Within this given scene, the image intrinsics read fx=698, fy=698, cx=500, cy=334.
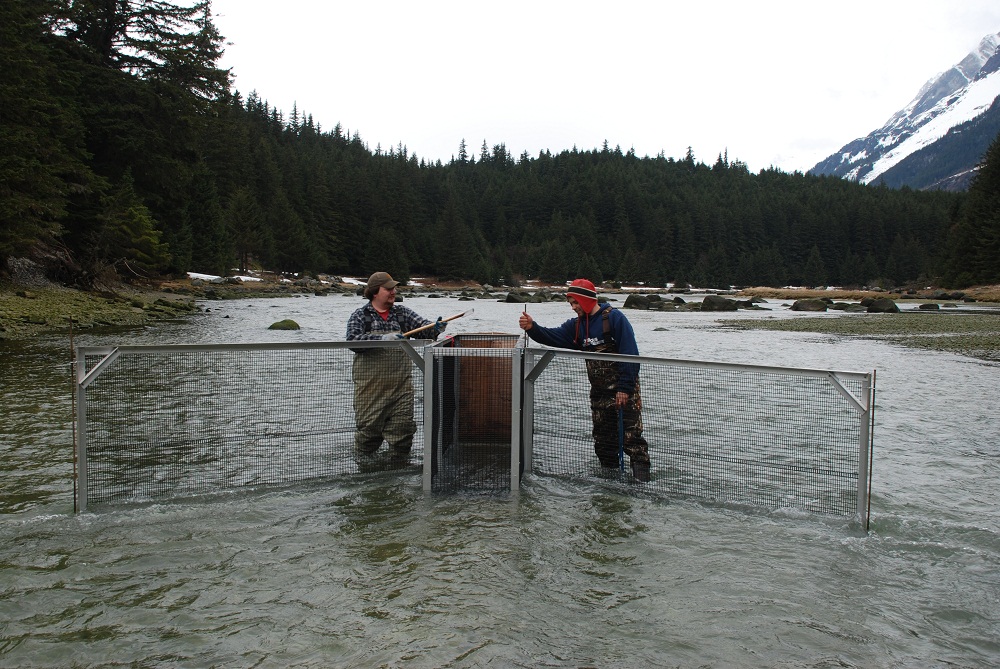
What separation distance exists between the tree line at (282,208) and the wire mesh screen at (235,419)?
25410 mm

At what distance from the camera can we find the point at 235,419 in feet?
22.2

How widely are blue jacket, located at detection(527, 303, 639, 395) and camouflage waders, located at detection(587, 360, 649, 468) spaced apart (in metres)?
0.24

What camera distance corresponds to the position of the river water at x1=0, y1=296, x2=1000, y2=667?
4.02m

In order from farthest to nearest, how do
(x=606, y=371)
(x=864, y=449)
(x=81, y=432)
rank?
(x=606, y=371) < (x=81, y=432) < (x=864, y=449)

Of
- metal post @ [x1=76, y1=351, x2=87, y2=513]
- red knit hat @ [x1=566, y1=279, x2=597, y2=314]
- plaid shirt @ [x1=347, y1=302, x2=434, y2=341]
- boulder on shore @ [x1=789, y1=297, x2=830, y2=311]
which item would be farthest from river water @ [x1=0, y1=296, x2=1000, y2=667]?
boulder on shore @ [x1=789, y1=297, x2=830, y2=311]

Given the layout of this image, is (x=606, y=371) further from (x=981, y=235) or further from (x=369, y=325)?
(x=981, y=235)

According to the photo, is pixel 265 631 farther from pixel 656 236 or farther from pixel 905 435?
pixel 656 236

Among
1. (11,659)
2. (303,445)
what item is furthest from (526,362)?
(11,659)

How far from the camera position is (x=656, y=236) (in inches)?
7146

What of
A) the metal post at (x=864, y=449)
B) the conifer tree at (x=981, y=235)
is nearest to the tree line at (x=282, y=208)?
the conifer tree at (x=981, y=235)

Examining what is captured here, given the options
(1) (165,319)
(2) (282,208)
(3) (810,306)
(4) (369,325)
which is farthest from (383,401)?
(2) (282,208)

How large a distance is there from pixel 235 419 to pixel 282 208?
101 m

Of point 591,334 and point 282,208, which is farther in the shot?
point 282,208

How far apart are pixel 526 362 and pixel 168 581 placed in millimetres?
3662
